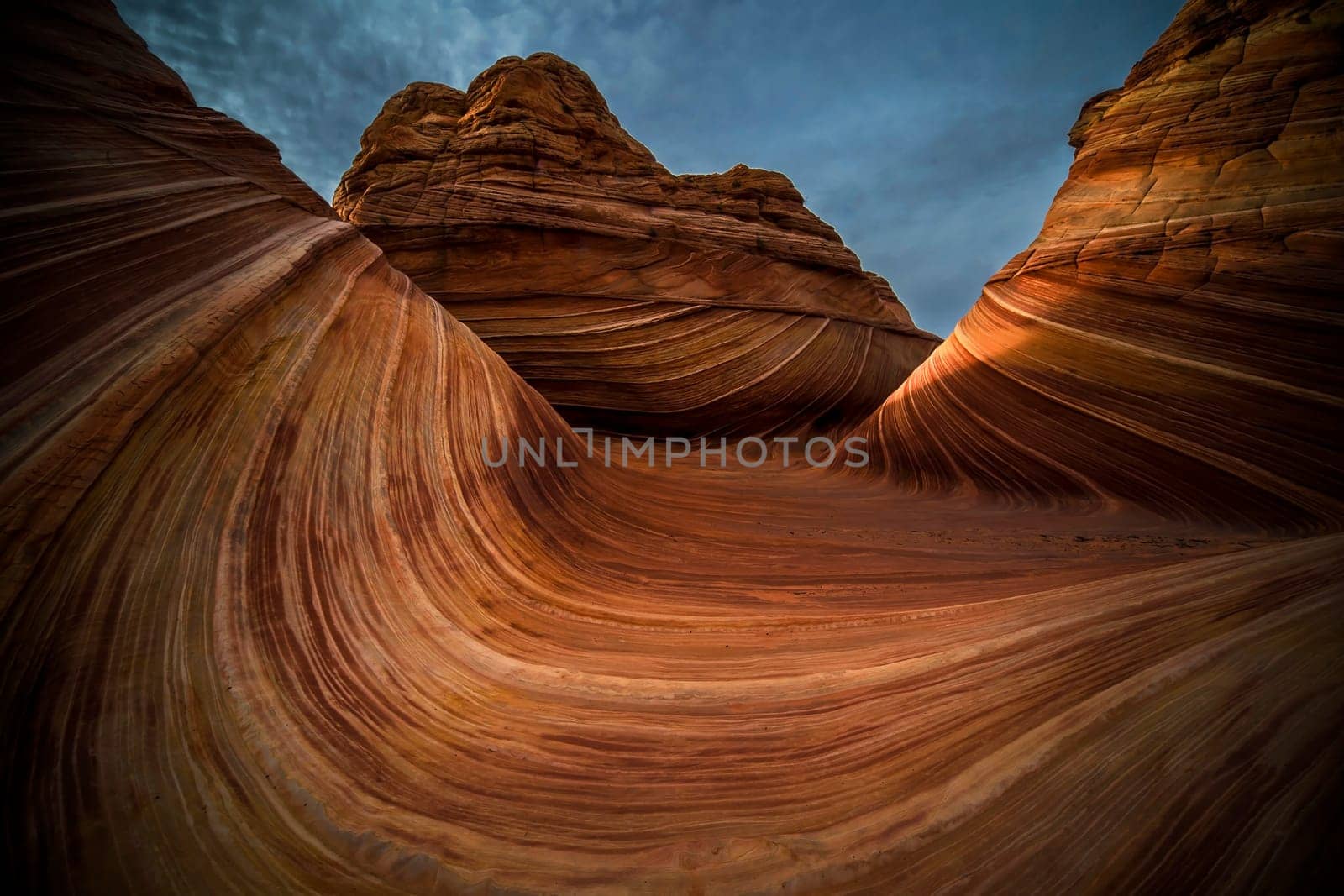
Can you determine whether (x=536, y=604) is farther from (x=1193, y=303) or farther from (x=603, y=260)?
(x=603, y=260)

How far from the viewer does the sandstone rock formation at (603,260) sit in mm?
4844

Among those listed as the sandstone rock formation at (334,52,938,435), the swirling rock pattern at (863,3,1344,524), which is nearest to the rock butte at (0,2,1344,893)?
the swirling rock pattern at (863,3,1344,524)

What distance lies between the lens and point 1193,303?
233cm

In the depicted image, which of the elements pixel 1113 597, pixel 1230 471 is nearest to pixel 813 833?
pixel 1113 597

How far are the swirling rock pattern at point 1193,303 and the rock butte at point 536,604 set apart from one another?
0.07 ft

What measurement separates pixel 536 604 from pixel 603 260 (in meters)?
4.36

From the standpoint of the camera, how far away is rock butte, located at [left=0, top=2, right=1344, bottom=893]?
66cm

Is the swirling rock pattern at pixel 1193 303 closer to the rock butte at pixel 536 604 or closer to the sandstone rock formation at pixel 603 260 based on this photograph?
the rock butte at pixel 536 604

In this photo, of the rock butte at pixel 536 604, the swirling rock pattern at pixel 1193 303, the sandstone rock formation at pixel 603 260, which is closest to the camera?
the rock butte at pixel 536 604

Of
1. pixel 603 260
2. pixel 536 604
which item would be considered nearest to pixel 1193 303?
pixel 536 604

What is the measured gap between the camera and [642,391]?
495cm

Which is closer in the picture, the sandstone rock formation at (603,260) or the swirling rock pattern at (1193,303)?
the swirling rock pattern at (1193,303)

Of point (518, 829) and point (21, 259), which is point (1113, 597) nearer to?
point (518, 829)

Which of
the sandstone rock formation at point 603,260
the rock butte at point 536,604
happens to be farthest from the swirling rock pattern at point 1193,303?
the sandstone rock formation at point 603,260
